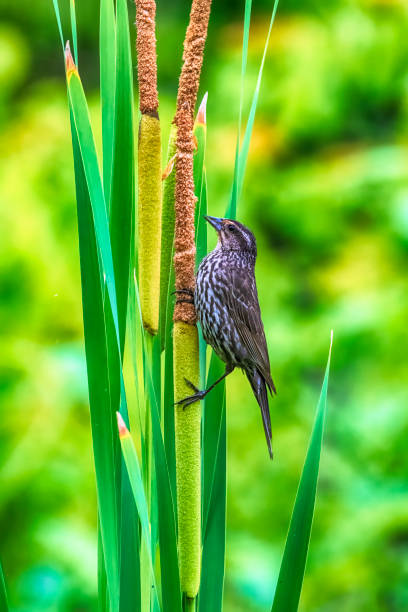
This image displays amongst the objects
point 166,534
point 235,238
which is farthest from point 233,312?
point 166,534

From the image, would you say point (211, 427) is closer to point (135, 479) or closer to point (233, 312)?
point (135, 479)

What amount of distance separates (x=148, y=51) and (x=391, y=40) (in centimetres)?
231

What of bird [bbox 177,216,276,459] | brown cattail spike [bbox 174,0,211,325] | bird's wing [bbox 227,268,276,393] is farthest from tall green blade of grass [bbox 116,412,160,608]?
bird's wing [bbox 227,268,276,393]

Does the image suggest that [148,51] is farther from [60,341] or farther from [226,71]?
[226,71]

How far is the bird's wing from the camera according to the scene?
1.41 metres

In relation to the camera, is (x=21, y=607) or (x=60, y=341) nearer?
(x=21, y=607)

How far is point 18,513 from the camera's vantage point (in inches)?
82.9

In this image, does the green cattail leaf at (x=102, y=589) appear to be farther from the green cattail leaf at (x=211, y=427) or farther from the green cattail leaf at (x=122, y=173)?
the green cattail leaf at (x=122, y=173)

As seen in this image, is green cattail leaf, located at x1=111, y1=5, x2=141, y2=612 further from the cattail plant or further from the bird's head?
the bird's head

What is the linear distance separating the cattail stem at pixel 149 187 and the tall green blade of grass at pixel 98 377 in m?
0.11

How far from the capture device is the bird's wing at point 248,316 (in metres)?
1.41

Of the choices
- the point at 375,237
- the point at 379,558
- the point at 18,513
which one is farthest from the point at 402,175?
the point at 18,513

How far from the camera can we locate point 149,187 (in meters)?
0.86

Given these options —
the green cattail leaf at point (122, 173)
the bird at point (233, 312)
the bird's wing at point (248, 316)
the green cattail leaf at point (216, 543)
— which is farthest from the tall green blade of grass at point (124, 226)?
the bird's wing at point (248, 316)
